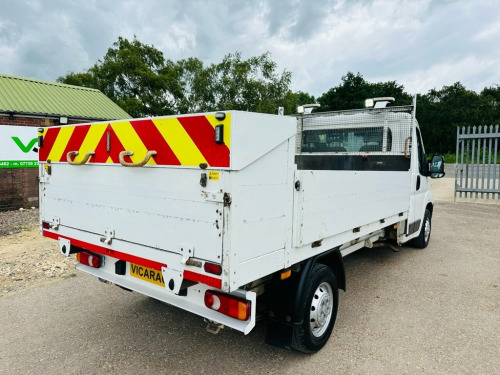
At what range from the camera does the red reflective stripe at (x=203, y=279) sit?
2.12m

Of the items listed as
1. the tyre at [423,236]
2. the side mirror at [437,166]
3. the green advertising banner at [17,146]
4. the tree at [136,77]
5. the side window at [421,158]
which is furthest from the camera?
the tree at [136,77]

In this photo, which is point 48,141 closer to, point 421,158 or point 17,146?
point 421,158

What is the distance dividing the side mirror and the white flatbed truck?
2.41m

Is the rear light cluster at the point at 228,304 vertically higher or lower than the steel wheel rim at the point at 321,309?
higher

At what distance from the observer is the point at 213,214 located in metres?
2.13

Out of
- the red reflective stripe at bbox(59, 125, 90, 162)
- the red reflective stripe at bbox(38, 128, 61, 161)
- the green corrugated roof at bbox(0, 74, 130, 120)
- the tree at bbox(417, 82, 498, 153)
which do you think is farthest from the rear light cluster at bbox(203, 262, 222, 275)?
the tree at bbox(417, 82, 498, 153)

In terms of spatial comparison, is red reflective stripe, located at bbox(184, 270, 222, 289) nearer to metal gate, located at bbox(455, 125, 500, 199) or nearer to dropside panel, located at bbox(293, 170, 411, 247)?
dropside panel, located at bbox(293, 170, 411, 247)

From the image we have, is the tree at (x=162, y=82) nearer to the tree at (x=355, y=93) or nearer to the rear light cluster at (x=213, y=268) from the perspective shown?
the tree at (x=355, y=93)

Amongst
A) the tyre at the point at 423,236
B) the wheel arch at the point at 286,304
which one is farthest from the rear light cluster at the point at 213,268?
the tyre at the point at 423,236

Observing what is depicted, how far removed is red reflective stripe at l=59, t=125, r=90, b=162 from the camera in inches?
117

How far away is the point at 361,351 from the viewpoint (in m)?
3.06

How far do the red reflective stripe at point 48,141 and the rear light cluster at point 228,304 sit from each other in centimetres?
207

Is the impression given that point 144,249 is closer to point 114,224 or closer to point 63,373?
point 114,224

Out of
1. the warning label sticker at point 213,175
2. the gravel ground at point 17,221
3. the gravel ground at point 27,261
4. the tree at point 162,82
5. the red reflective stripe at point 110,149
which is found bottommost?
the gravel ground at point 27,261
